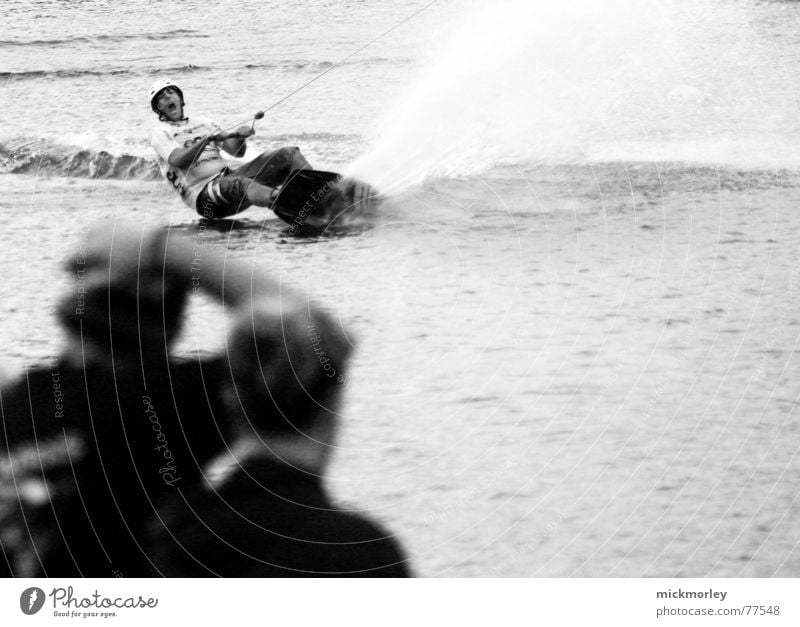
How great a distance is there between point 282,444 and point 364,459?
4.3 inches

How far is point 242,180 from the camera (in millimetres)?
1161

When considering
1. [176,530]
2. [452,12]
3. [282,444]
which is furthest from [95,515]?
[452,12]

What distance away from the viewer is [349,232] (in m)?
1.18

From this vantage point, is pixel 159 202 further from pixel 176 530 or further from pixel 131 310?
pixel 176 530

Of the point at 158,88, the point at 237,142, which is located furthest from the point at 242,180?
the point at 158,88

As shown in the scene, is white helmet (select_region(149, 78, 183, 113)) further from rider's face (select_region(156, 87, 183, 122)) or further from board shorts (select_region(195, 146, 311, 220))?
board shorts (select_region(195, 146, 311, 220))

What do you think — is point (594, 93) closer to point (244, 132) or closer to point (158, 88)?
point (244, 132)

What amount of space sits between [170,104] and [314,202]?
0.22 metres
